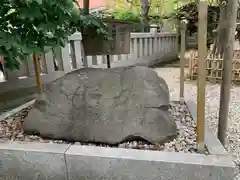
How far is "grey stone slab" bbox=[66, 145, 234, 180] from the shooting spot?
1.22 meters

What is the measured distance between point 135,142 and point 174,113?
25.6 inches

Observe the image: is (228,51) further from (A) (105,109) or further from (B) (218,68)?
(B) (218,68)

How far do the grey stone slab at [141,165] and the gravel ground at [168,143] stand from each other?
0.44ft

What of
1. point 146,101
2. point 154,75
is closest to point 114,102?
point 146,101

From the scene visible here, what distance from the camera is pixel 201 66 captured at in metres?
1.27

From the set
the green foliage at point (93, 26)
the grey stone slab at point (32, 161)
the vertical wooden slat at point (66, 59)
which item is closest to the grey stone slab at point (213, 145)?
the grey stone slab at point (32, 161)

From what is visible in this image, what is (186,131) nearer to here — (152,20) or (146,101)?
(146,101)

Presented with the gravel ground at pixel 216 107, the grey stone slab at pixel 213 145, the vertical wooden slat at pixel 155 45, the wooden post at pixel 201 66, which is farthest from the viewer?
the vertical wooden slat at pixel 155 45

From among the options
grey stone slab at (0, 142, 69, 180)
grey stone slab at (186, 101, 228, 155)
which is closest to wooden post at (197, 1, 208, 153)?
grey stone slab at (186, 101, 228, 155)

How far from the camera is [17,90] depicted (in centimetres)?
257

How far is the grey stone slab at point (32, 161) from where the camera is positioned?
1401 millimetres

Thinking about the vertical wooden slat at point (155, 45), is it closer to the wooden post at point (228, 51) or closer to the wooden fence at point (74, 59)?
the wooden fence at point (74, 59)

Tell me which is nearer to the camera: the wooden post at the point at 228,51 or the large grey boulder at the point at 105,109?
the large grey boulder at the point at 105,109

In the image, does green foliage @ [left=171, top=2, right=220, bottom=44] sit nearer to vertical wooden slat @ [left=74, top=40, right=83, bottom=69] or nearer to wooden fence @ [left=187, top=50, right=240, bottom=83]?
wooden fence @ [left=187, top=50, right=240, bottom=83]
